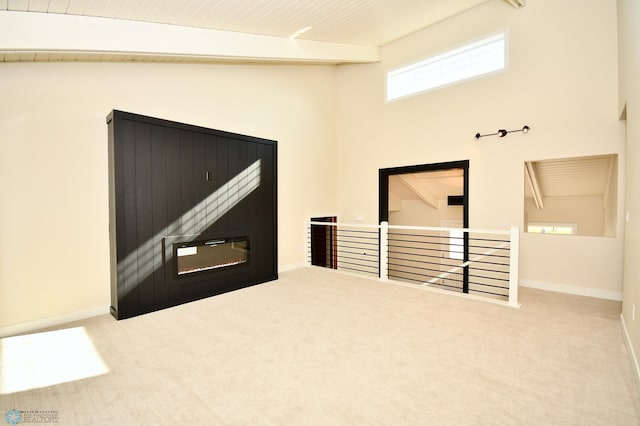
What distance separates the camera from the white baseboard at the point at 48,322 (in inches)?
116

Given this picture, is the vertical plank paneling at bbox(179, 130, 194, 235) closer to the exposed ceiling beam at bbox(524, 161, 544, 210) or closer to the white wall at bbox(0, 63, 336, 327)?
the white wall at bbox(0, 63, 336, 327)

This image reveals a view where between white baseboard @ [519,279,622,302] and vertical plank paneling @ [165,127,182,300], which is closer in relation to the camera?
vertical plank paneling @ [165,127,182,300]

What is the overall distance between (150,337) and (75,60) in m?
2.95

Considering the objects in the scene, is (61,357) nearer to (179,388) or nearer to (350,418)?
(179,388)

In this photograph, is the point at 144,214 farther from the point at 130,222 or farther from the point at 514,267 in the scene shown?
the point at 514,267

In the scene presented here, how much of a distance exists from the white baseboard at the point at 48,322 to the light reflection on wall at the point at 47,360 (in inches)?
4.1

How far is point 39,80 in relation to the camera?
3.12 meters

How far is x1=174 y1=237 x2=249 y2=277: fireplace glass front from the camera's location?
12.3 ft

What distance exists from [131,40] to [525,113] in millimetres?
4917

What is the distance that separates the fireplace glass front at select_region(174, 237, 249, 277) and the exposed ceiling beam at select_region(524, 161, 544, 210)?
419 centimetres

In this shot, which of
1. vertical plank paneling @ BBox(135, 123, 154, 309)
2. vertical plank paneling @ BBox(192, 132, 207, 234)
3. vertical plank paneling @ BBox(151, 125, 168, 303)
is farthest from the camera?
vertical plank paneling @ BBox(192, 132, 207, 234)

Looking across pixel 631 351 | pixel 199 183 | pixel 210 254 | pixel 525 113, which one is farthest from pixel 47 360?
pixel 525 113

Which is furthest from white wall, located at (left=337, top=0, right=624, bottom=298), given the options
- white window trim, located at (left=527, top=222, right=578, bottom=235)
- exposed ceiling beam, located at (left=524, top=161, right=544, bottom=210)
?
white window trim, located at (left=527, top=222, right=578, bottom=235)

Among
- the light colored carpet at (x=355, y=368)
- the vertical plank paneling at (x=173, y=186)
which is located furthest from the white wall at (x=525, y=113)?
the vertical plank paneling at (x=173, y=186)
